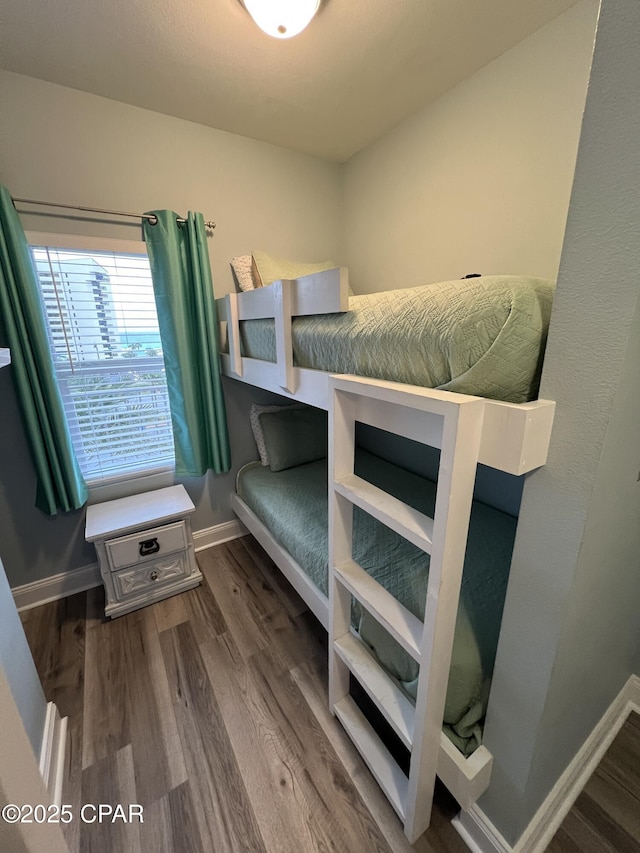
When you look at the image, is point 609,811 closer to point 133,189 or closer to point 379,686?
point 379,686

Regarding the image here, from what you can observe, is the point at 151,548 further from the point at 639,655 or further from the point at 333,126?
the point at 333,126

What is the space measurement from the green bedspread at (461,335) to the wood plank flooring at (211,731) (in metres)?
1.34

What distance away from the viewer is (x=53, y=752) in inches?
45.9

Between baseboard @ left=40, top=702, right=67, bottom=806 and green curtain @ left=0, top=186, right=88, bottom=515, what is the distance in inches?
35.5

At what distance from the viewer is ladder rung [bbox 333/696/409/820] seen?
101 centimetres

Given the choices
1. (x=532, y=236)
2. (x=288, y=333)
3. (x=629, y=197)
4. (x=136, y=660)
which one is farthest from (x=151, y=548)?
(x=532, y=236)

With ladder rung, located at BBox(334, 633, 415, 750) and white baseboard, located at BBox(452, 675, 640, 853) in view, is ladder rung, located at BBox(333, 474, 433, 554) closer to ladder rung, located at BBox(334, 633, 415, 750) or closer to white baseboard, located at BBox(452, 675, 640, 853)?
ladder rung, located at BBox(334, 633, 415, 750)

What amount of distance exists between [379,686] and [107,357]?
2004 mm

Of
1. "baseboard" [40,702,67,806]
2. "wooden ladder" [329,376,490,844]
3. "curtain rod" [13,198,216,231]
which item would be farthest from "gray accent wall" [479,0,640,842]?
"curtain rod" [13,198,216,231]

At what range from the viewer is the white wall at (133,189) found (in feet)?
5.06

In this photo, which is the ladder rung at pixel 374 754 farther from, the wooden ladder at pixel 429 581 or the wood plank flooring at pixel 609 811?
the wood plank flooring at pixel 609 811

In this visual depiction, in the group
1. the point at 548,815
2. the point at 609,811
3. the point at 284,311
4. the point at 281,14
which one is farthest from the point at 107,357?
the point at 609,811

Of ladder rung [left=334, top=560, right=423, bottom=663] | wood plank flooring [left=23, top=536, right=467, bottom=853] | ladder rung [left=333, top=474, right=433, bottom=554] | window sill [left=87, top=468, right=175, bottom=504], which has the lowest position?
wood plank flooring [left=23, top=536, right=467, bottom=853]

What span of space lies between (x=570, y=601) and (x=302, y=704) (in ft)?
3.82
